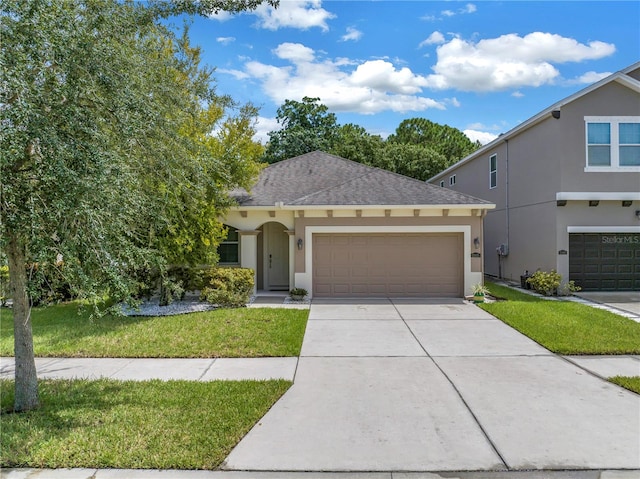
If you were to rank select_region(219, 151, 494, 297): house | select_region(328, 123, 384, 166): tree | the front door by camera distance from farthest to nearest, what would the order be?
select_region(328, 123, 384, 166): tree, the front door, select_region(219, 151, 494, 297): house

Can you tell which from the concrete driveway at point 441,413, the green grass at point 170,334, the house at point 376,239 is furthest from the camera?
the house at point 376,239

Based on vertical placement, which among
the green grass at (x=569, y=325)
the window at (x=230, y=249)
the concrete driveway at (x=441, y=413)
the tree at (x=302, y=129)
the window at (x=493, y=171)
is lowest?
the concrete driveway at (x=441, y=413)

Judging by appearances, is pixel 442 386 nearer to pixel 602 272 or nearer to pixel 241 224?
pixel 241 224

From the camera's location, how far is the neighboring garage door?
13.0 meters

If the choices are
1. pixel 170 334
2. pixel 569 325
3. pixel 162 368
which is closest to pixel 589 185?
pixel 569 325

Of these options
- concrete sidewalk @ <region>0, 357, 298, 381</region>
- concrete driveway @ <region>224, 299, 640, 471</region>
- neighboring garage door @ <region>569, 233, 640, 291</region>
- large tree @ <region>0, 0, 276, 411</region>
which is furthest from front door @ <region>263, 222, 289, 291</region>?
neighboring garage door @ <region>569, 233, 640, 291</region>

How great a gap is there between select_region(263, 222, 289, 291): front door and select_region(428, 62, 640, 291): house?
8.53m

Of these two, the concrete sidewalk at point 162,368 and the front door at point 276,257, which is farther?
the front door at point 276,257

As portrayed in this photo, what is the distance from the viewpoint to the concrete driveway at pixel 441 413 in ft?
12.1

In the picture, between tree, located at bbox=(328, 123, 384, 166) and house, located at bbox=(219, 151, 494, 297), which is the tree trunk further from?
tree, located at bbox=(328, 123, 384, 166)

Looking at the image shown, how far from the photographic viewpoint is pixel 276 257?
46.1 feet

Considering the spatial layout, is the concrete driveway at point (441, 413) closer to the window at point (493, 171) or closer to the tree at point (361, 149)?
the window at point (493, 171)

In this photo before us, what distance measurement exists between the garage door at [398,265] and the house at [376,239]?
0.03m

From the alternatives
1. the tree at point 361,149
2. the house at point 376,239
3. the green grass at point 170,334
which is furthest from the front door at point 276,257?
the tree at point 361,149
